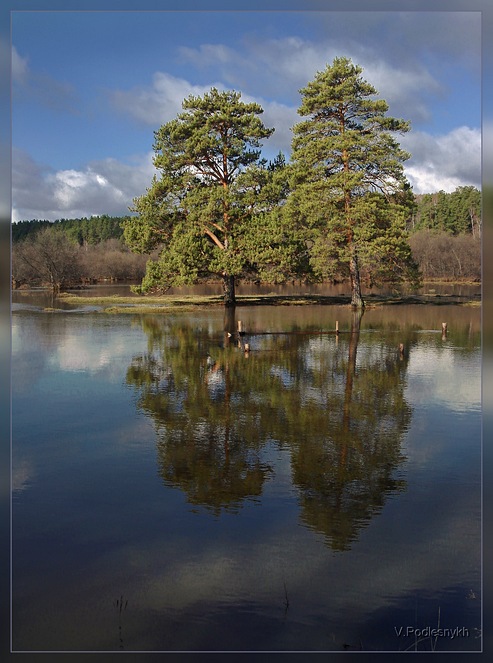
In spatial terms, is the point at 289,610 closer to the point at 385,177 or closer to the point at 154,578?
the point at 154,578

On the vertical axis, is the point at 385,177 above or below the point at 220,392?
above

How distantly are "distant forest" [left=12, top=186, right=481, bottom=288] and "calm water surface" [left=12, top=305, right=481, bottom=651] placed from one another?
53.9 meters

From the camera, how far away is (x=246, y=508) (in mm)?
12211

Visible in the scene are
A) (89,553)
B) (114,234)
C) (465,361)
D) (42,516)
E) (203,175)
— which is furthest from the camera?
(114,234)

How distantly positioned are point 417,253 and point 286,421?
76588 mm

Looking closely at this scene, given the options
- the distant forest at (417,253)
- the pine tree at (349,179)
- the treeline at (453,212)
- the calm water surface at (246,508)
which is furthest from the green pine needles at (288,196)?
the treeline at (453,212)

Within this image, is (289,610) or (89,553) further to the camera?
(89,553)

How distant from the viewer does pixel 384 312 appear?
167ft

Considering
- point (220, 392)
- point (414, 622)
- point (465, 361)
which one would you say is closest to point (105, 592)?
point (414, 622)

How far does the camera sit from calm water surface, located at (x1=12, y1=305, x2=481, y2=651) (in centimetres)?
884

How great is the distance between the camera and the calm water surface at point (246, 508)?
29.0ft

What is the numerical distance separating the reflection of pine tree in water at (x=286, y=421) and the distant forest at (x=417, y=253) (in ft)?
159

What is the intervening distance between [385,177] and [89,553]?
47.8m

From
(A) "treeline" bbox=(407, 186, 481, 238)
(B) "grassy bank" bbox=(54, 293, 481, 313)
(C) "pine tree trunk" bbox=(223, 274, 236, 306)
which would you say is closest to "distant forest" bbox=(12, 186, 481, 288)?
(A) "treeline" bbox=(407, 186, 481, 238)
